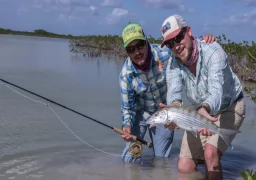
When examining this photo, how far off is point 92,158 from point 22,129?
6.26 feet

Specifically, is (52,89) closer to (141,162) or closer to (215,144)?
(141,162)

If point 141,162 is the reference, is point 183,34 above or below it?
above

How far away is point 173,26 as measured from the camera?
4707 millimetres

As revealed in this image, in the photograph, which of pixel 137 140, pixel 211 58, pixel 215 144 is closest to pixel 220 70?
pixel 211 58

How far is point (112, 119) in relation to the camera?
961 centimetres

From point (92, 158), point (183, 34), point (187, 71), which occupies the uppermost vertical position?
point (183, 34)

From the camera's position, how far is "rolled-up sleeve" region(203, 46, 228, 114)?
4.52 m

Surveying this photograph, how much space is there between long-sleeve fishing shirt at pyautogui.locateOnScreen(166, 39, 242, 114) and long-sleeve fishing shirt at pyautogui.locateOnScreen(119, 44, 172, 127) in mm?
950

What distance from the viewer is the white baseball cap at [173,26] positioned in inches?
185

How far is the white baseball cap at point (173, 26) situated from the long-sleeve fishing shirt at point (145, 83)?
1373 mm

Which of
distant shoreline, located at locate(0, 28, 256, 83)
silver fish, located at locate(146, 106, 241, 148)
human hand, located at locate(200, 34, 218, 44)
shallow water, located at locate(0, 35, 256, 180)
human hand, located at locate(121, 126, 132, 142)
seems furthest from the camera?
distant shoreline, located at locate(0, 28, 256, 83)

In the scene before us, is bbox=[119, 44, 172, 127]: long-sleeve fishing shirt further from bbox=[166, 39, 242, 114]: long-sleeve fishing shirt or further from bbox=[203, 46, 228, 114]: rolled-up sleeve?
bbox=[203, 46, 228, 114]: rolled-up sleeve

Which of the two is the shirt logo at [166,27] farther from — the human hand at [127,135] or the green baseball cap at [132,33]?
the human hand at [127,135]

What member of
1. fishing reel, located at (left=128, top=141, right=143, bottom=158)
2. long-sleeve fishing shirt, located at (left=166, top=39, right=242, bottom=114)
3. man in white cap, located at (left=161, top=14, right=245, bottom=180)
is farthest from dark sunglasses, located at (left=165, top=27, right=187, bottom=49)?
fishing reel, located at (left=128, top=141, right=143, bottom=158)
